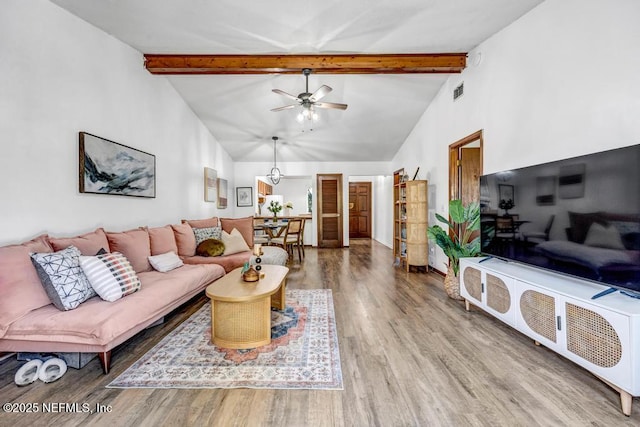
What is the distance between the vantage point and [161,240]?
367 centimetres

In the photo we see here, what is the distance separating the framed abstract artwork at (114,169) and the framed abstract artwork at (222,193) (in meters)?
2.60

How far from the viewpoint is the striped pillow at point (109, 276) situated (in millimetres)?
2281

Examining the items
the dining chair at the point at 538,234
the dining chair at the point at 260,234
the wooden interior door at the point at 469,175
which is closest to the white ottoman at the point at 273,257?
the dining chair at the point at 260,234

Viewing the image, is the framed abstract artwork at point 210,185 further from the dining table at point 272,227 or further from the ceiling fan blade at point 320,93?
the ceiling fan blade at point 320,93

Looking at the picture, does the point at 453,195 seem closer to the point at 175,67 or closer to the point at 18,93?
the point at 175,67

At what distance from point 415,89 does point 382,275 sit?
3.14m

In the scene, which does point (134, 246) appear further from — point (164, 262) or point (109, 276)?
point (109, 276)

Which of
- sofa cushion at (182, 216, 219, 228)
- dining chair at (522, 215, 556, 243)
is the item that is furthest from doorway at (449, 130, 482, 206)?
sofa cushion at (182, 216, 219, 228)

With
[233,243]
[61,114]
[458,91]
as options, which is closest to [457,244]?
[458,91]

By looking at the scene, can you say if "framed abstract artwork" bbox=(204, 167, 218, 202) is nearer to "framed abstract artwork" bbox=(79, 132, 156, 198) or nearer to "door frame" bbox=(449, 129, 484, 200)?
"framed abstract artwork" bbox=(79, 132, 156, 198)

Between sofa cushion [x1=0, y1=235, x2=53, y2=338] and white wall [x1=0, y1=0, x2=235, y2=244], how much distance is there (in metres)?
0.33

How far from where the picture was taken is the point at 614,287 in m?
1.88

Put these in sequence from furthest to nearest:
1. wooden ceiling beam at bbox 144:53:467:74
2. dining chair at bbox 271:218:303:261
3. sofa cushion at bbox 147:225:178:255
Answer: dining chair at bbox 271:218:303:261 → wooden ceiling beam at bbox 144:53:467:74 → sofa cushion at bbox 147:225:178:255

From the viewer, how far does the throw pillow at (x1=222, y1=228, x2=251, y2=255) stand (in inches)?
175
